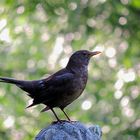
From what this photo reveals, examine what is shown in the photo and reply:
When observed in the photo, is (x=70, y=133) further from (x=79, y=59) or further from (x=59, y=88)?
(x=79, y=59)

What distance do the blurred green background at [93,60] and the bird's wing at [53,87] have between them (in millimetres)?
2837

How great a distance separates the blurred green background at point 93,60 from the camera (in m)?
8.98

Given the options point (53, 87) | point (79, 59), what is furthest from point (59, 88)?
point (79, 59)

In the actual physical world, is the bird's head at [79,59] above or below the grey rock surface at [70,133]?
above

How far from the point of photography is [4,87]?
888 cm

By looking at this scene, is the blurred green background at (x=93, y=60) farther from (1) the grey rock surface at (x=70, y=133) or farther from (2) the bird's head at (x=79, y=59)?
(1) the grey rock surface at (x=70, y=133)

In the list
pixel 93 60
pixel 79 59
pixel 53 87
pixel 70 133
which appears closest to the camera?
pixel 70 133

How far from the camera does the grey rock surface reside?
4082 millimetres

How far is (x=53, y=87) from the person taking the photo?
17.5 ft

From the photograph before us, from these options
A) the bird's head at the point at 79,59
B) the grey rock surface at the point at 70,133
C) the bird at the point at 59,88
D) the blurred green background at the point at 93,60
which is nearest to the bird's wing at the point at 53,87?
the bird at the point at 59,88

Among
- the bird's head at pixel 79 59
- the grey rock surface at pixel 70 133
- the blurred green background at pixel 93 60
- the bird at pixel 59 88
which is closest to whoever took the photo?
the grey rock surface at pixel 70 133

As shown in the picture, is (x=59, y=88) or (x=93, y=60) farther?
(x=93, y=60)

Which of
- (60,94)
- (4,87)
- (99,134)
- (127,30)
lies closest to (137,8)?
(127,30)

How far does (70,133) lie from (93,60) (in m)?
6.30
